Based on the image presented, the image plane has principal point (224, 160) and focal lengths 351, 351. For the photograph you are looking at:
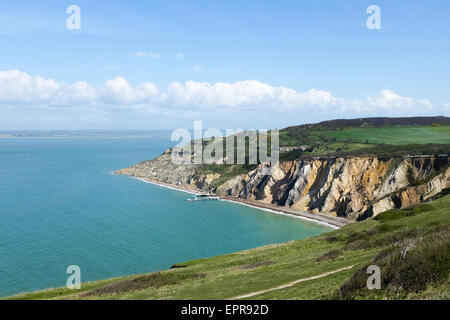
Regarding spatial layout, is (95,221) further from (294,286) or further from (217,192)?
(294,286)

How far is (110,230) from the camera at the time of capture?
7088 centimetres

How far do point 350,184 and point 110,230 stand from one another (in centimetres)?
5808

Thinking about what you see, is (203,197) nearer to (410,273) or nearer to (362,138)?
(362,138)

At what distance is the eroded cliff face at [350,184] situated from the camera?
2916 inches

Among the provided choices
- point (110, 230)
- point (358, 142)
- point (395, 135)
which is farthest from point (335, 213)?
point (395, 135)

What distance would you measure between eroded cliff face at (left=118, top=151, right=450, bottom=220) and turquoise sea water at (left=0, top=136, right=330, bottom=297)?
410 inches

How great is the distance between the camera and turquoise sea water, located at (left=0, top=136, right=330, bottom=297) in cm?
5128

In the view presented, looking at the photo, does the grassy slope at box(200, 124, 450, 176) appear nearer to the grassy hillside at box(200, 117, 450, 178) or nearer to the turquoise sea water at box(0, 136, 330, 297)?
the grassy hillside at box(200, 117, 450, 178)

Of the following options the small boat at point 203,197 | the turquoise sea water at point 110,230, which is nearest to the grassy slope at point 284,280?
the turquoise sea water at point 110,230

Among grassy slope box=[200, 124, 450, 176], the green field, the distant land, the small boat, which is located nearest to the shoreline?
the distant land

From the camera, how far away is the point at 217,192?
121750mm

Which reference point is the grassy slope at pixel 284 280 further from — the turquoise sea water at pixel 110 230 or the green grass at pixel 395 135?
the green grass at pixel 395 135

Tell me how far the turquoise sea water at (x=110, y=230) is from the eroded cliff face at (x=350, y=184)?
10416mm
